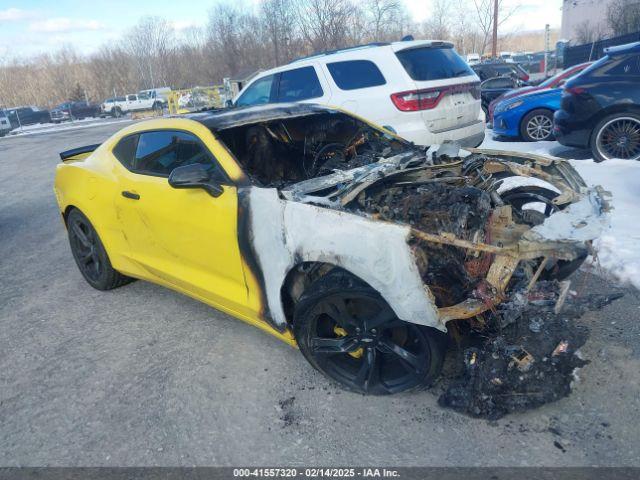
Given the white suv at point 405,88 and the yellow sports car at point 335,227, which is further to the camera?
the white suv at point 405,88

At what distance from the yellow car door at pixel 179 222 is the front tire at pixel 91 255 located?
0.57 meters

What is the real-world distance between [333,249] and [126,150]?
231cm

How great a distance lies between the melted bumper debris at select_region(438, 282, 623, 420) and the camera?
265 cm

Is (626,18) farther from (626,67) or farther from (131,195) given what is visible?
(131,195)

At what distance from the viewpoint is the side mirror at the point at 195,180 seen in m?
3.24

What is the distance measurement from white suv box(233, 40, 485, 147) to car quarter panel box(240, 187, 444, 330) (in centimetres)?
401

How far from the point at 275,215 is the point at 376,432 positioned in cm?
131

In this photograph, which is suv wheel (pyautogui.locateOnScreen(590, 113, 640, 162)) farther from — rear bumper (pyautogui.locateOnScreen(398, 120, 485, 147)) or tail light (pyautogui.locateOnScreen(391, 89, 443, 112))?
tail light (pyautogui.locateOnScreen(391, 89, 443, 112))

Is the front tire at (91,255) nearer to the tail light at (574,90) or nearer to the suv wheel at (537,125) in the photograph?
Answer: the tail light at (574,90)

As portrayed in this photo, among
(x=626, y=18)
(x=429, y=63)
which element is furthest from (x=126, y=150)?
(x=626, y=18)

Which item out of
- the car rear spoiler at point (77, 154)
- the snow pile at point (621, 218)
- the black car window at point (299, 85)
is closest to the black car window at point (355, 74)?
the black car window at point (299, 85)

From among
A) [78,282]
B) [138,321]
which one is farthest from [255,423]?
[78,282]

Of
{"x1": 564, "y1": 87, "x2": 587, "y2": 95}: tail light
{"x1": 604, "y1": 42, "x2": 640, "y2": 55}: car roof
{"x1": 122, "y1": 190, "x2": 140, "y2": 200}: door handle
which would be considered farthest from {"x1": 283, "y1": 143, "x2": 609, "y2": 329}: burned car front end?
{"x1": 604, "y1": 42, "x2": 640, "y2": 55}: car roof

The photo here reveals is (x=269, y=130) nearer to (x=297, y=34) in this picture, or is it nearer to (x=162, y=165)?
(x=162, y=165)
